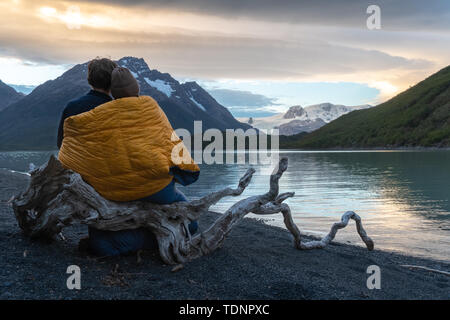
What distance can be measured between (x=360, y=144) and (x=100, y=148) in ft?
534

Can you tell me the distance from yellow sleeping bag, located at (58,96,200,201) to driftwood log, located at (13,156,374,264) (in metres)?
0.24

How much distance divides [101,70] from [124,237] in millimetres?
2800

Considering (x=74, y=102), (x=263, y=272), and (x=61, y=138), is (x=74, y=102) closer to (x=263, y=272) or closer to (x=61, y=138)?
(x=61, y=138)

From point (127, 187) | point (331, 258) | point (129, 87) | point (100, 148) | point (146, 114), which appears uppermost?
point (129, 87)

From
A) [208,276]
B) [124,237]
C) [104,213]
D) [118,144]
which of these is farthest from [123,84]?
[208,276]

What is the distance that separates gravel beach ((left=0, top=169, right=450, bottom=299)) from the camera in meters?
5.25

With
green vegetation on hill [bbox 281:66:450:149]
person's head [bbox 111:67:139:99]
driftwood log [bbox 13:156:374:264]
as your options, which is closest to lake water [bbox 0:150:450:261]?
driftwood log [bbox 13:156:374:264]

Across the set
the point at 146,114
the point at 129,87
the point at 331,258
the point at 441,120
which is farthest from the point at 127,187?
the point at 441,120

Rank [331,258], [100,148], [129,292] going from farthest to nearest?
[331,258], [100,148], [129,292]

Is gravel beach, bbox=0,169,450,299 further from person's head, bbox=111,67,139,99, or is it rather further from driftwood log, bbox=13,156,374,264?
person's head, bbox=111,67,139,99

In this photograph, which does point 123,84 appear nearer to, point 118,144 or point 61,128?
point 118,144

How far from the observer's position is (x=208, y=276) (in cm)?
611

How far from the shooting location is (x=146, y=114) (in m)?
5.94

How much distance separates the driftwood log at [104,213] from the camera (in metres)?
6.14
